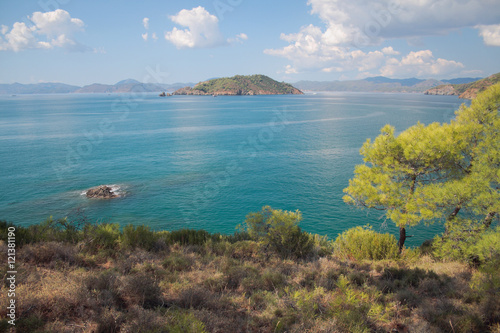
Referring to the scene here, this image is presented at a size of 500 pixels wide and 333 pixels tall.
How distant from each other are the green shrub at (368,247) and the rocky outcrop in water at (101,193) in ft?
92.8

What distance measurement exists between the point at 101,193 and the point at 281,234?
27.3 metres

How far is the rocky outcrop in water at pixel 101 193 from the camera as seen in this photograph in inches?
1312

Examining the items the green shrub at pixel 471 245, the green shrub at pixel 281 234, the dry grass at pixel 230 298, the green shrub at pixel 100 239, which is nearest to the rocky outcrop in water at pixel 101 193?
the green shrub at pixel 100 239

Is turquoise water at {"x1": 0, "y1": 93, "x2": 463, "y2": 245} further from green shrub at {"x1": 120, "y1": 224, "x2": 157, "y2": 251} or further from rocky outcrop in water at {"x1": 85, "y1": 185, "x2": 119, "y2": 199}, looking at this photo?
green shrub at {"x1": 120, "y1": 224, "x2": 157, "y2": 251}

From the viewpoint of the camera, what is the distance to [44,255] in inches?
417

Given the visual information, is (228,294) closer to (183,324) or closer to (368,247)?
(183,324)

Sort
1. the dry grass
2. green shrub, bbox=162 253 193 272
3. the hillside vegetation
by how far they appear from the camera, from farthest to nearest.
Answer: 1. green shrub, bbox=162 253 193 272
2. the hillside vegetation
3. the dry grass

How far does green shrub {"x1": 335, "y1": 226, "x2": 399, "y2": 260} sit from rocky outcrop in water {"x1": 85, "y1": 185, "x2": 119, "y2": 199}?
2830cm

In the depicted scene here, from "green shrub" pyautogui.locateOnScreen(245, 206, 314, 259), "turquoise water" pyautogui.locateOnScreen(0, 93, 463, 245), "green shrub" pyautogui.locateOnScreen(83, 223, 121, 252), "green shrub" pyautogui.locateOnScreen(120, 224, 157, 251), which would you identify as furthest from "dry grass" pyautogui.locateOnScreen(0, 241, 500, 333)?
"turquoise water" pyautogui.locateOnScreen(0, 93, 463, 245)

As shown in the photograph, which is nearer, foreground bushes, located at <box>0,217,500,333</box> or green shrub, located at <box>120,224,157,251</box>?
foreground bushes, located at <box>0,217,500,333</box>

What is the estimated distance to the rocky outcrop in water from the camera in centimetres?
3331

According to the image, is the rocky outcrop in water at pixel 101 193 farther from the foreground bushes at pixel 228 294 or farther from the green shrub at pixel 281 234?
the green shrub at pixel 281 234

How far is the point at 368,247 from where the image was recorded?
51.0ft

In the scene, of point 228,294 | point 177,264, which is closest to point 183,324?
point 228,294
